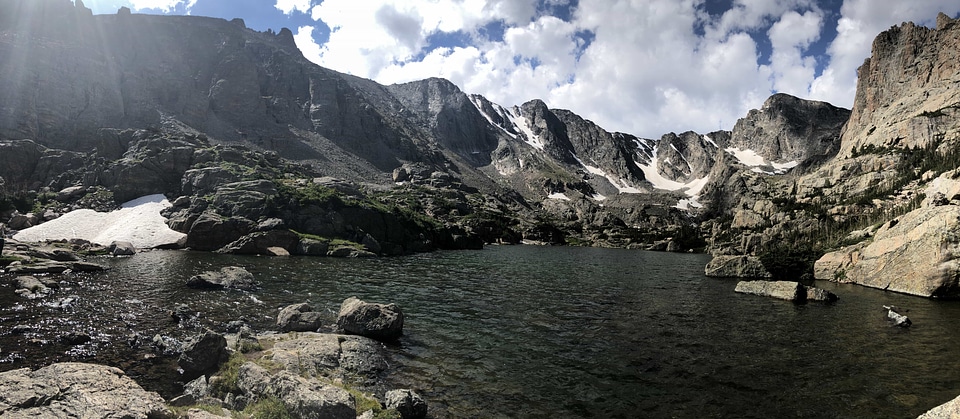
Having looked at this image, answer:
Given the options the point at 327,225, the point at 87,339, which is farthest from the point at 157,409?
the point at 327,225

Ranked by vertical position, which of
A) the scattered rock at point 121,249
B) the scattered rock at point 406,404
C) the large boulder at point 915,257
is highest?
the large boulder at point 915,257

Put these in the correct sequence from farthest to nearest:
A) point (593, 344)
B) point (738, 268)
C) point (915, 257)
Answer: point (738, 268), point (915, 257), point (593, 344)

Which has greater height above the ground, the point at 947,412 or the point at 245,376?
the point at 947,412

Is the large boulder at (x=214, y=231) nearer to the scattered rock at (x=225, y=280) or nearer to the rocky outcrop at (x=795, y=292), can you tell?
the scattered rock at (x=225, y=280)

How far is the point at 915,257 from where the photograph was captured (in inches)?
1747

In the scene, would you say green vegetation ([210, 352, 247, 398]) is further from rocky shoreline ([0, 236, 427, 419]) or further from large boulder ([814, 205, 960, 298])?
large boulder ([814, 205, 960, 298])

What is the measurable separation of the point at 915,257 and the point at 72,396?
66994mm

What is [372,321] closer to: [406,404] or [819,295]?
[406,404]

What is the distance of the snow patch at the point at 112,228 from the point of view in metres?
65.2

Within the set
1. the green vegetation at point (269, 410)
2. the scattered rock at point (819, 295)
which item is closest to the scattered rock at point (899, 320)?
the scattered rock at point (819, 295)

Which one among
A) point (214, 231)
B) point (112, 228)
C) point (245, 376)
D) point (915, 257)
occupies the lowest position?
point (112, 228)

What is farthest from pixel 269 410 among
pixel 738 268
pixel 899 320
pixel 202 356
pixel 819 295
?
pixel 738 268

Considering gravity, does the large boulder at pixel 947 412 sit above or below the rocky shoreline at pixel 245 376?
above

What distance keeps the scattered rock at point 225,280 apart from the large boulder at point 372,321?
1690 cm
